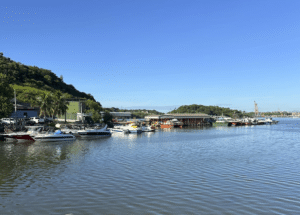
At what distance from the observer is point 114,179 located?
21.5 metres

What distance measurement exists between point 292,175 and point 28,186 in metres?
23.3

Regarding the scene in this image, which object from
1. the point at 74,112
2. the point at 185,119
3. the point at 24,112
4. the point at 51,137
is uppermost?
the point at 74,112

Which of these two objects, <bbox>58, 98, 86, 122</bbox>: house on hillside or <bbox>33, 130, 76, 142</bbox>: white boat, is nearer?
<bbox>33, 130, 76, 142</bbox>: white boat

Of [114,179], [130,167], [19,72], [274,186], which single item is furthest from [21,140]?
[19,72]

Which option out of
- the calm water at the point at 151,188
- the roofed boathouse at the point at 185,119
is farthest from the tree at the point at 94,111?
the calm water at the point at 151,188

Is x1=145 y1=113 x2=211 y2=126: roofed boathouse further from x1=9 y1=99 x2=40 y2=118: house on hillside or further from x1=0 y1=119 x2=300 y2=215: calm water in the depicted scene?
x1=0 y1=119 x2=300 y2=215: calm water

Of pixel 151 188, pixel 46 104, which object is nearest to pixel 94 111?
pixel 46 104

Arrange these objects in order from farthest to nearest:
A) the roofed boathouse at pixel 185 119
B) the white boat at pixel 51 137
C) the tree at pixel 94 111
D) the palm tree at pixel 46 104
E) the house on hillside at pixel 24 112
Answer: the roofed boathouse at pixel 185 119 < the tree at pixel 94 111 < the palm tree at pixel 46 104 < the house on hillside at pixel 24 112 < the white boat at pixel 51 137

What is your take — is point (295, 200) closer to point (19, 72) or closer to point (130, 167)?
point (130, 167)

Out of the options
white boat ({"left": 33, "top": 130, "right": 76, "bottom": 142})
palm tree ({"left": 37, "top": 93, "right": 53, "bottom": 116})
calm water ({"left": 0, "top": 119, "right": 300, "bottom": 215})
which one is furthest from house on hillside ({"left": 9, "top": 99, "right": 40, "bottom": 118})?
calm water ({"left": 0, "top": 119, "right": 300, "bottom": 215})

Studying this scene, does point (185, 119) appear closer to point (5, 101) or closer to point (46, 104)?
point (46, 104)

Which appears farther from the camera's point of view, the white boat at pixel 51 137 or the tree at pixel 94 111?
the tree at pixel 94 111

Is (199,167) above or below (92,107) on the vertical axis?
below

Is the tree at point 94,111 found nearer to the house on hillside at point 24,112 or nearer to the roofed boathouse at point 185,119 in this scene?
the house on hillside at point 24,112
